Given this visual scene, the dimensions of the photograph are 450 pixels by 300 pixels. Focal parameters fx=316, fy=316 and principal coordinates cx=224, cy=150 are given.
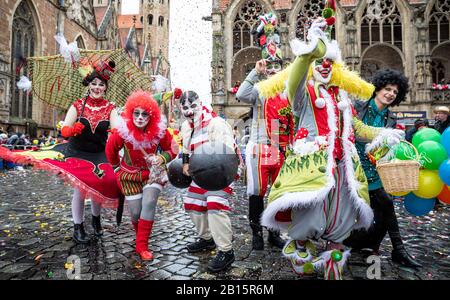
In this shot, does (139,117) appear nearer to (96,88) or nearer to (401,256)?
(96,88)

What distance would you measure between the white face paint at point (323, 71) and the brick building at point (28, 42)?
1934 cm

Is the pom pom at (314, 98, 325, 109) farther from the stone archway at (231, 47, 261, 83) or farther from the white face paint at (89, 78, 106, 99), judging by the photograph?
the stone archway at (231, 47, 261, 83)

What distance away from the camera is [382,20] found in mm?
23625

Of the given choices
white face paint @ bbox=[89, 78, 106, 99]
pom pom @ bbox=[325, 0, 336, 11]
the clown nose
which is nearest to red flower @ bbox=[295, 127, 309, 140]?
the clown nose

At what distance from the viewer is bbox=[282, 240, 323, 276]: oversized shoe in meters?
2.58

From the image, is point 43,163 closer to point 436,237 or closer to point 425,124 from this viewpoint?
point 436,237

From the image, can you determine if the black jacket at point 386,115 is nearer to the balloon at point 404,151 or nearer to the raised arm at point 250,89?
the balloon at point 404,151

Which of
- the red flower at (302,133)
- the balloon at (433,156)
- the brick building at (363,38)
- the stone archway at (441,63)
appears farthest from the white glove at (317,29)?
the stone archway at (441,63)

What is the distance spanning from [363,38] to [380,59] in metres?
2.32

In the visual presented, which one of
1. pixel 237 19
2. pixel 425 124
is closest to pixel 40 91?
pixel 425 124

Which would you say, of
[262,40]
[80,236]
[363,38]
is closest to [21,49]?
[80,236]

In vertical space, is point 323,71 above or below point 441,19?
below

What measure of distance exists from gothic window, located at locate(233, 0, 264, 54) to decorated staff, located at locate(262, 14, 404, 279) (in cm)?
2300
